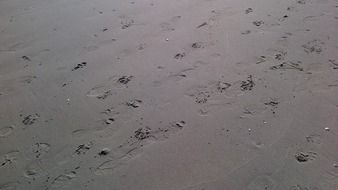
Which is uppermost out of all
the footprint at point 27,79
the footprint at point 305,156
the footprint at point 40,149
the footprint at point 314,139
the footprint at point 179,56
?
the footprint at point 179,56

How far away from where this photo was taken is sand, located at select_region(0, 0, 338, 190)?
8.16 feet

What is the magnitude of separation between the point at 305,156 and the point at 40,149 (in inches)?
72.1

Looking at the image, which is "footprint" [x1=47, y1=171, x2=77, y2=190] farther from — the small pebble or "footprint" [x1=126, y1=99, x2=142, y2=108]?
"footprint" [x1=126, y1=99, x2=142, y2=108]

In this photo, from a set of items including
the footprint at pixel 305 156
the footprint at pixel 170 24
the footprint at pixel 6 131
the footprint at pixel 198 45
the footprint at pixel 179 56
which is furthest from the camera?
the footprint at pixel 170 24

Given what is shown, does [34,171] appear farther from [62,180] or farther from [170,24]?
[170,24]

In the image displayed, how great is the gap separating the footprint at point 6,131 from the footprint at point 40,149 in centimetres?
31

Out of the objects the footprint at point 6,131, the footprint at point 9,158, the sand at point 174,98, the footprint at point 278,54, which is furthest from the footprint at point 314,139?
the footprint at point 6,131

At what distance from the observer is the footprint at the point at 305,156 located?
242 centimetres

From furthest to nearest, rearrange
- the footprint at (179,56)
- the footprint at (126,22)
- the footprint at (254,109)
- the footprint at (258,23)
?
the footprint at (126,22) < the footprint at (258,23) < the footprint at (179,56) < the footprint at (254,109)

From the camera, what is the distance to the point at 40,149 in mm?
2805

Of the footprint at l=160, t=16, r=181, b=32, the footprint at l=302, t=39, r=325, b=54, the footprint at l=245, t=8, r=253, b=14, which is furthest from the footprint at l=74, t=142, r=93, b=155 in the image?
the footprint at l=245, t=8, r=253, b=14

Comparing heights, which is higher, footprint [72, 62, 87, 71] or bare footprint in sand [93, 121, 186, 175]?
footprint [72, 62, 87, 71]

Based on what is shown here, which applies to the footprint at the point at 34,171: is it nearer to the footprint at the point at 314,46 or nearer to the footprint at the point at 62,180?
the footprint at the point at 62,180

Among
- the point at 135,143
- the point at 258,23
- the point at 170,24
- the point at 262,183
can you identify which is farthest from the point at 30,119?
the point at 258,23
